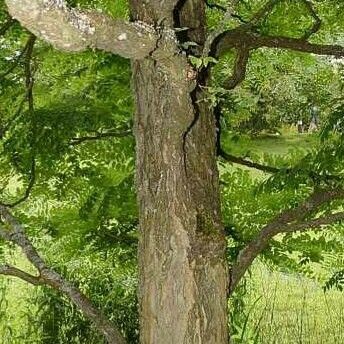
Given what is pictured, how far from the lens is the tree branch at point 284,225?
7.90 ft

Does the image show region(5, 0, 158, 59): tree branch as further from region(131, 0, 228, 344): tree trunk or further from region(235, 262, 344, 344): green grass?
region(235, 262, 344, 344): green grass

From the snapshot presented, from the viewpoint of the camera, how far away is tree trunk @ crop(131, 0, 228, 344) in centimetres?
199

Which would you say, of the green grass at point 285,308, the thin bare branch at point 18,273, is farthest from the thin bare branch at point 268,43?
the thin bare branch at point 18,273

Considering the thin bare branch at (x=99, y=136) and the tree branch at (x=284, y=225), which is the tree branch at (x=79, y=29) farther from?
the thin bare branch at (x=99, y=136)

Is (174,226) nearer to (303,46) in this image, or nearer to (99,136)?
(303,46)

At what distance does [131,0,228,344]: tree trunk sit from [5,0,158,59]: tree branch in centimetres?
52

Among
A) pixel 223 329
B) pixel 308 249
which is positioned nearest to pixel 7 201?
pixel 308 249

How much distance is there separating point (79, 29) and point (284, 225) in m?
1.42

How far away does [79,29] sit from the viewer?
1.22 meters

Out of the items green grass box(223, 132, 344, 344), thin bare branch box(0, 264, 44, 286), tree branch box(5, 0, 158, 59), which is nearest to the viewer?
tree branch box(5, 0, 158, 59)

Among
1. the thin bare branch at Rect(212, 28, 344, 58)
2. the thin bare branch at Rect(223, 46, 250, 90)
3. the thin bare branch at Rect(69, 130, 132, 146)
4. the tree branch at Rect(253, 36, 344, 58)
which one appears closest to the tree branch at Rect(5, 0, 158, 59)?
the thin bare branch at Rect(212, 28, 344, 58)

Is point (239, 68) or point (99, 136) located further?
point (99, 136)

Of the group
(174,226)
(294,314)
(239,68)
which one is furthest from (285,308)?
(174,226)

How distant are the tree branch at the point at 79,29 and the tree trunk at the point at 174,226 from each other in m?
0.52
